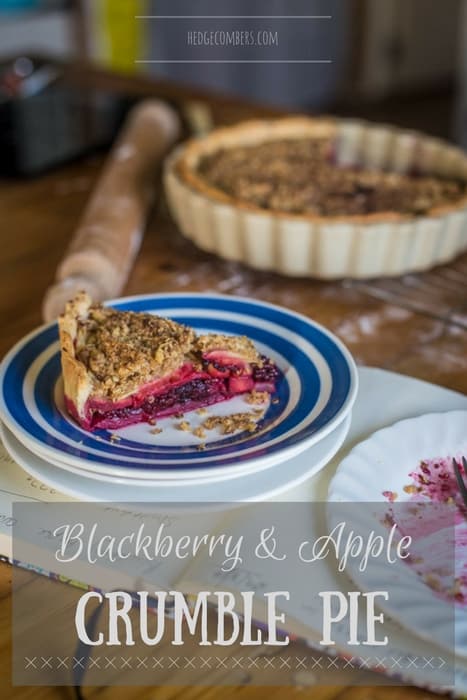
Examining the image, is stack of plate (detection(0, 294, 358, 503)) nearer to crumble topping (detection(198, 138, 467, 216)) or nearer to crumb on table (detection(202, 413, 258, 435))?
crumb on table (detection(202, 413, 258, 435))

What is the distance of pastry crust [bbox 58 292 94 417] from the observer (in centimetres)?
64

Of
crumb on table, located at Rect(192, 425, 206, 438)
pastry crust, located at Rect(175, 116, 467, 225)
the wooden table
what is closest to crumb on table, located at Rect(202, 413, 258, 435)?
crumb on table, located at Rect(192, 425, 206, 438)

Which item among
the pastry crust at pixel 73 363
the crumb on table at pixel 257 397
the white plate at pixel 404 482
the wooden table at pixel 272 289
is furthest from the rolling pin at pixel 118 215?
the white plate at pixel 404 482

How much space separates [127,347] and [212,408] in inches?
3.3

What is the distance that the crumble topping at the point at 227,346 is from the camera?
0.70 metres

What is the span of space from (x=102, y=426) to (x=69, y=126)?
3.03 feet

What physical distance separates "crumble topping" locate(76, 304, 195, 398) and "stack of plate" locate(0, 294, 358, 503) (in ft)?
0.11

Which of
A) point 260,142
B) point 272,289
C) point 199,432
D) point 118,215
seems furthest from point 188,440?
point 260,142

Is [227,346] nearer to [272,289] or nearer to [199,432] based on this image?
[199,432]

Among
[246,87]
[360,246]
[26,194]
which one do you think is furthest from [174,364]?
[246,87]

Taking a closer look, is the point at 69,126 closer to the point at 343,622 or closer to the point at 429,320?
the point at 429,320

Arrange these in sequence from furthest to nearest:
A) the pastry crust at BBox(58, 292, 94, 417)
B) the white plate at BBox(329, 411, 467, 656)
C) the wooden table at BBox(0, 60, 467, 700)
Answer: the wooden table at BBox(0, 60, 467, 700) → the pastry crust at BBox(58, 292, 94, 417) → the white plate at BBox(329, 411, 467, 656)

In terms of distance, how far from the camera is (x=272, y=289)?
3.30 feet

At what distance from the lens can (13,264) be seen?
1.09 metres
